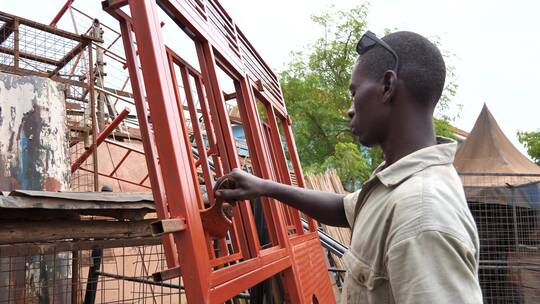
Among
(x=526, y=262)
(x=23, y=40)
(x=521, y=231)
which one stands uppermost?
(x=23, y=40)

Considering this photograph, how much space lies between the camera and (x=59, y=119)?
3.34m

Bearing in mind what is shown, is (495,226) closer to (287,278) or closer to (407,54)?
(287,278)

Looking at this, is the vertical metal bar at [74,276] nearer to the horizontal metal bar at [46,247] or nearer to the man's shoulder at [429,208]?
the horizontal metal bar at [46,247]

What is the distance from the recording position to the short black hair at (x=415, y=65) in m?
1.25

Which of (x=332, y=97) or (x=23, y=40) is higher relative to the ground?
(x=332, y=97)

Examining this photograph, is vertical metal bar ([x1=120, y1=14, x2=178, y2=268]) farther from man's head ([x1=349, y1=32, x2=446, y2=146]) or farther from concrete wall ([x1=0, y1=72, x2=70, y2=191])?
concrete wall ([x1=0, y1=72, x2=70, y2=191])

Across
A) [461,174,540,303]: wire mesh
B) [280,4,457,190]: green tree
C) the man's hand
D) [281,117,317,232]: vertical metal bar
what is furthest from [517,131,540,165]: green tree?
the man's hand

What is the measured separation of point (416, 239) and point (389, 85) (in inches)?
18.1

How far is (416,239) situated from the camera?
3.25ft

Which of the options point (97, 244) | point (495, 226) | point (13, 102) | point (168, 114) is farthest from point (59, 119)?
point (495, 226)

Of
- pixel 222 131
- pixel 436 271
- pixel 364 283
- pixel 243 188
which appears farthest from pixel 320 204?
pixel 436 271

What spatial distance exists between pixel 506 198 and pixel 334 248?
157 inches

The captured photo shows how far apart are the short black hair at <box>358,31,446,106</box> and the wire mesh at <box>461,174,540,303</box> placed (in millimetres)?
6869

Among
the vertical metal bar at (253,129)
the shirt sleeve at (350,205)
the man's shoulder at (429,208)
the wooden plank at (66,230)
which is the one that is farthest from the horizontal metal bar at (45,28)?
the man's shoulder at (429,208)
